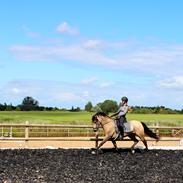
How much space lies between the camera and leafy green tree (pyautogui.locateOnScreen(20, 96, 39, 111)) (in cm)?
11044

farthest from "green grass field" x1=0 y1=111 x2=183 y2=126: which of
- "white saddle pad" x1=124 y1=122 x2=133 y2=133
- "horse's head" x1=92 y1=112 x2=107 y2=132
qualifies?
"horse's head" x1=92 y1=112 x2=107 y2=132

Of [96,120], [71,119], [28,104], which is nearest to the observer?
[96,120]

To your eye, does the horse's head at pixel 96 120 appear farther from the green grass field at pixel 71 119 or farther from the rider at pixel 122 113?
the green grass field at pixel 71 119

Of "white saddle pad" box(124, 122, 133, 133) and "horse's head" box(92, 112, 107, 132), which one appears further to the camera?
"white saddle pad" box(124, 122, 133, 133)

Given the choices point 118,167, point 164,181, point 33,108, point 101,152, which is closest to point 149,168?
point 118,167

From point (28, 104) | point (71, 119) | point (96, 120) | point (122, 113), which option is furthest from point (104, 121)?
point (28, 104)

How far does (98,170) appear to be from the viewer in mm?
14758

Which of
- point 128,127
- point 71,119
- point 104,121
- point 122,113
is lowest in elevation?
point 128,127

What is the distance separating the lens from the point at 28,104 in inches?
4451

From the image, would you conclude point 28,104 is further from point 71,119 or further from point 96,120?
point 96,120

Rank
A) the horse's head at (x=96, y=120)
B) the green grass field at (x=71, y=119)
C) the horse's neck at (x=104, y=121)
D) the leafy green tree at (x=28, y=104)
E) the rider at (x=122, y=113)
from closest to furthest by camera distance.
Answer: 1. the rider at (x=122, y=113)
2. the horse's head at (x=96, y=120)
3. the horse's neck at (x=104, y=121)
4. the green grass field at (x=71, y=119)
5. the leafy green tree at (x=28, y=104)

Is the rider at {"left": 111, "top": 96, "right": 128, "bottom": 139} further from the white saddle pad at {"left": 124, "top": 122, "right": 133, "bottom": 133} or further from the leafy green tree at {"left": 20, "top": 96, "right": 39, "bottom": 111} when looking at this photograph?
the leafy green tree at {"left": 20, "top": 96, "right": 39, "bottom": 111}

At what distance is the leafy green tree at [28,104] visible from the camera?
11044 cm

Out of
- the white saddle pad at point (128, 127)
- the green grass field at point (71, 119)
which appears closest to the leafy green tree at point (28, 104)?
the green grass field at point (71, 119)
